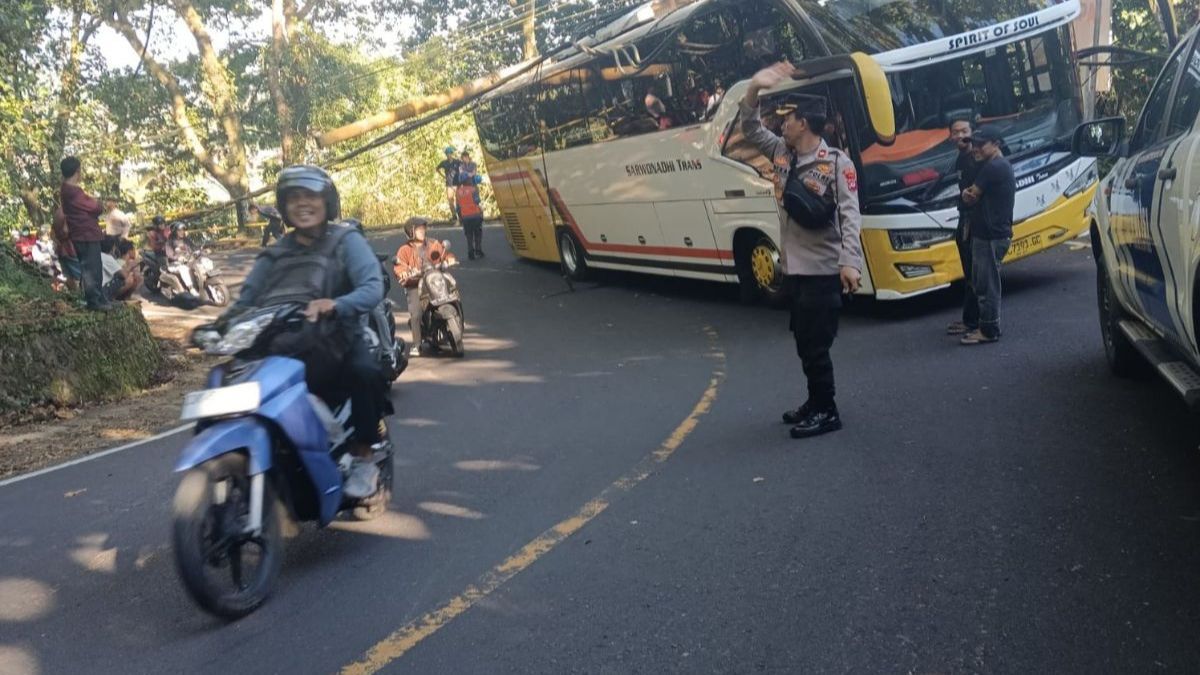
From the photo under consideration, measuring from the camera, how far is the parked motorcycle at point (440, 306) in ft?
38.5

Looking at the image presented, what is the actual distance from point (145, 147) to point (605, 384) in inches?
1150

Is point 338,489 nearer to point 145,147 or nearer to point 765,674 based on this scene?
point 765,674

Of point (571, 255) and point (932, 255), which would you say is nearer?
point (932, 255)

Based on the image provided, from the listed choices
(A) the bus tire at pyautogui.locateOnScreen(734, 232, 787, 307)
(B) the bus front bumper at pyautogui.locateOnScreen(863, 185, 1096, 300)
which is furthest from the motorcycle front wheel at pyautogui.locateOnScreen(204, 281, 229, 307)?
(B) the bus front bumper at pyautogui.locateOnScreen(863, 185, 1096, 300)

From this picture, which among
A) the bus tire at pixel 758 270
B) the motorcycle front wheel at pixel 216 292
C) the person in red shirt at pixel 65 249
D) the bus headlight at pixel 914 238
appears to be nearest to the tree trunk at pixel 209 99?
the motorcycle front wheel at pixel 216 292

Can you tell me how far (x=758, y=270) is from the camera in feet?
41.2

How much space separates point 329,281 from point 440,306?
6.22m

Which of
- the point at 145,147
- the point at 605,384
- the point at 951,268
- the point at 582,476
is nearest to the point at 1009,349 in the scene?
the point at 951,268

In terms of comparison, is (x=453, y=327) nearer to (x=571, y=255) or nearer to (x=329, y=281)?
(x=329, y=281)

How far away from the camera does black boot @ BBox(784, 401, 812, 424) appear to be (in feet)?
22.8

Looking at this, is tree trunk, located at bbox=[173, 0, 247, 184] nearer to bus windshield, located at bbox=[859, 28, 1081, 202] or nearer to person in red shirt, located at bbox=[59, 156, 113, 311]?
person in red shirt, located at bbox=[59, 156, 113, 311]

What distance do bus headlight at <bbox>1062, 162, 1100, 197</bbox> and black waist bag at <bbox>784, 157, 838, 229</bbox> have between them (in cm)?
537

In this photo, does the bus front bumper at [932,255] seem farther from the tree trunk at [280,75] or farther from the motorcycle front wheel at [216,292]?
the tree trunk at [280,75]

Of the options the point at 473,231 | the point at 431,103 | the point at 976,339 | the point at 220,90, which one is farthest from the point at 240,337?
the point at 220,90
